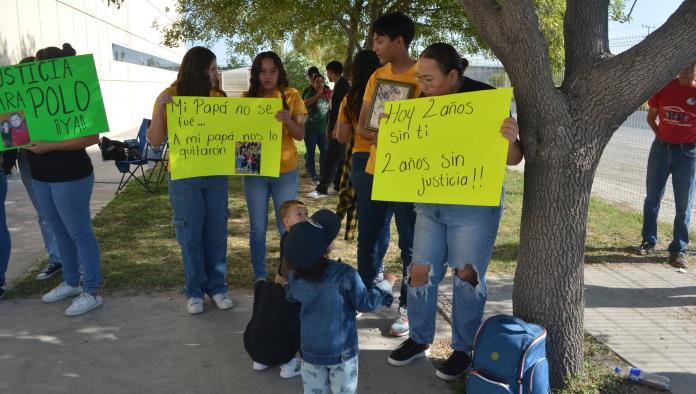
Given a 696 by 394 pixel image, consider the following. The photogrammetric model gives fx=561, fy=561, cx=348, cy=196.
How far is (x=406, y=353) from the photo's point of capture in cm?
327

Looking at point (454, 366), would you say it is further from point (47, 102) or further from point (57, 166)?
point (47, 102)

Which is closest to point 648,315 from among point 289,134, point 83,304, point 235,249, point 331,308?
point 331,308

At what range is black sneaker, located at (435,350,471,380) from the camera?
10.2 ft

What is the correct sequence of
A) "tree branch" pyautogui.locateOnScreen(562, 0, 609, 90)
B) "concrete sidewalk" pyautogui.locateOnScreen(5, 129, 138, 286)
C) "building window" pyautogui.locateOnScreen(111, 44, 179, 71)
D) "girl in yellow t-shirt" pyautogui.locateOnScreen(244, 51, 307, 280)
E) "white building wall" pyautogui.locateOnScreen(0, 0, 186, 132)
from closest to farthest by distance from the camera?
"tree branch" pyautogui.locateOnScreen(562, 0, 609, 90) < "girl in yellow t-shirt" pyautogui.locateOnScreen(244, 51, 307, 280) < "concrete sidewalk" pyautogui.locateOnScreen(5, 129, 138, 286) < "white building wall" pyautogui.locateOnScreen(0, 0, 186, 132) < "building window" pyautogui.locateOnScreen(111, 44, 179, 71)

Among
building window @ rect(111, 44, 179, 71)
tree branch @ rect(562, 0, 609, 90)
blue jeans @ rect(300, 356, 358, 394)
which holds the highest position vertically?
building window @ rect(111, 44, 179, 71)

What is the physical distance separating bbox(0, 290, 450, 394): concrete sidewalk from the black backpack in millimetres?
159

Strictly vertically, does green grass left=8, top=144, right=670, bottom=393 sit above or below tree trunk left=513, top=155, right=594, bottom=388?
below

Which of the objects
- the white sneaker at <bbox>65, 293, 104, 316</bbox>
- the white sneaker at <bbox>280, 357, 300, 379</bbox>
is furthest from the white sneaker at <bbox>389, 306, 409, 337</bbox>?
the white sneaker at <bbox>65, 293, 104, 316</bbox>

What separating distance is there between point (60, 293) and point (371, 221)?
7.97 feet

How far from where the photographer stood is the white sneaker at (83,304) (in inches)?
154

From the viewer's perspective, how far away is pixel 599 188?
9.97 m

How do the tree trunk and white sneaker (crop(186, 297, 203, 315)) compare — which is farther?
white sneaker (crop(186, 297, 203, 315))

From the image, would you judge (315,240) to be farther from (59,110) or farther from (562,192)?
(59,110)

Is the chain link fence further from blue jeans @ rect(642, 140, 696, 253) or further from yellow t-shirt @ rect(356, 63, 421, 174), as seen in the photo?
yellow t-shirt @ rect(356, 63, 421, 174)
